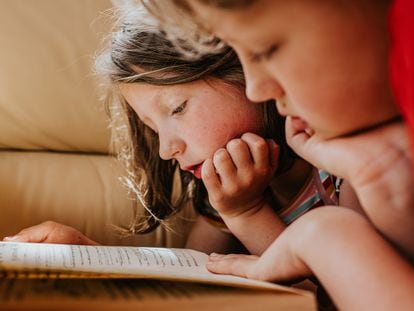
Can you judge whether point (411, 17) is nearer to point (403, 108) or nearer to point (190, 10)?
point (403, 108)

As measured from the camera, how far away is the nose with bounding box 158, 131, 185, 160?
957 mm

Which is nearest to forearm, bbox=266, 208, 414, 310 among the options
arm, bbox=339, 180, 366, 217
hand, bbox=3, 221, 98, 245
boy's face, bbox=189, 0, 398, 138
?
boy's face, bbox=189, 0, 398, 138

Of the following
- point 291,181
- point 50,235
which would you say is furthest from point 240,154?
point 50,235

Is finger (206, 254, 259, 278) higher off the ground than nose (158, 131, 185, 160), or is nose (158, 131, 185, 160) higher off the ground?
nose (158, 131, 185, 160)

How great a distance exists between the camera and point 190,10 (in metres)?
0.66

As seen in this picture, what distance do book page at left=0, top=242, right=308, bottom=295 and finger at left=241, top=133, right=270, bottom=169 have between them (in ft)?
Answer: 0.50

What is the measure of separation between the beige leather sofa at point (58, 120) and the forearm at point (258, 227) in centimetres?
31

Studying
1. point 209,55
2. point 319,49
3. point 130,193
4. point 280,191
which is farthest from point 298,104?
point 130,193

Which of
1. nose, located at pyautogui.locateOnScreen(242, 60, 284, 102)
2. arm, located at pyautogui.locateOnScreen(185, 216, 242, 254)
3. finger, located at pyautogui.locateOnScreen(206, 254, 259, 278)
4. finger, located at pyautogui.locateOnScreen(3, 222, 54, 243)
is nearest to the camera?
nose, located at pyautogui.locateOnScreen(242, 60, 284, 102)

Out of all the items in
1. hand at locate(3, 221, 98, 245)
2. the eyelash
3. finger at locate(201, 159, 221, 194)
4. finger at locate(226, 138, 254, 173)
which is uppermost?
the eyelash

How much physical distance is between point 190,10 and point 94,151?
71 centimetres

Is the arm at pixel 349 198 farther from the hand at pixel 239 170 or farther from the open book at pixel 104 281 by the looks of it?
the open book at pixel 104 281

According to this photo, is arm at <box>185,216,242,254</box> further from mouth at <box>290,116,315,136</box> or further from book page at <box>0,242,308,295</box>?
mouth at <box>290,116,315,136</box>

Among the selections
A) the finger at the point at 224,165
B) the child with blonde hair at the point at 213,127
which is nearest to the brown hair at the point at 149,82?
the child with blonde hair at the point at 213,127
